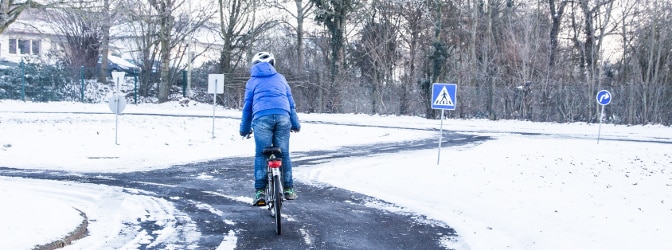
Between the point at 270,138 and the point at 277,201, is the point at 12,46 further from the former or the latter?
the point at 277,201

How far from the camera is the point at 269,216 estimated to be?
8078 mm

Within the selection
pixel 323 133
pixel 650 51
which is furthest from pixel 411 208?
pixel 650 51

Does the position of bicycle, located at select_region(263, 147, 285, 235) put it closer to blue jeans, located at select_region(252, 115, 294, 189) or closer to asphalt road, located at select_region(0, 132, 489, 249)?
blue jeans, located at select_region(252, 115, 294, 189)

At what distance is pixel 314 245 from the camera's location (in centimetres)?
659

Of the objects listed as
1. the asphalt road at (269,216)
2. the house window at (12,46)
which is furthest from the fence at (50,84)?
the asphalt road at (269,216)

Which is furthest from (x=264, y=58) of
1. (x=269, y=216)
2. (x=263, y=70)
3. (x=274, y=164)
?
(x=269, y=216)

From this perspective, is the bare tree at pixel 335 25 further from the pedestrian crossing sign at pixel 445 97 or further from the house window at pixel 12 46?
the house window at pixel 12 46

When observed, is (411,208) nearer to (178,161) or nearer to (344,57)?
(178,161)

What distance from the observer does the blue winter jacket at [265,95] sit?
727 cm

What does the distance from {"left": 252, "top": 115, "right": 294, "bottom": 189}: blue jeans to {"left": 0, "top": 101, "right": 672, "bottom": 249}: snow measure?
942 millimetres

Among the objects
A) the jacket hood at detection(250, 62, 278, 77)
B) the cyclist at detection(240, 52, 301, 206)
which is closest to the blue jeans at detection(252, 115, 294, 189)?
the cyclist at detection(240, 52, 301, 206)

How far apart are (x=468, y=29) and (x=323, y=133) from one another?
20210mm

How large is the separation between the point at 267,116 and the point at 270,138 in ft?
0.81

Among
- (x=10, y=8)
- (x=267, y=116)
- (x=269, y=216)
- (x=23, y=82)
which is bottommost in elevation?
(x=269, y=216)
